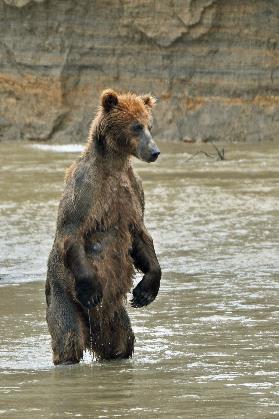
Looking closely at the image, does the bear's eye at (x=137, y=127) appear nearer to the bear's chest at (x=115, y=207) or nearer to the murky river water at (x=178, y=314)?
the bear's chest at (x=115, y=207)

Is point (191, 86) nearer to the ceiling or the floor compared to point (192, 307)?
nearer to the floor

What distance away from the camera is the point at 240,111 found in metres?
27.9

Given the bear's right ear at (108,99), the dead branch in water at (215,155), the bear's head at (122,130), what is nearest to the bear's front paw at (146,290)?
the bear's head at (122,130)

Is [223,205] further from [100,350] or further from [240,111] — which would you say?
[240,111]

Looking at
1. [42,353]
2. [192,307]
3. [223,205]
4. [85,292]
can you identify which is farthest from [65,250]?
[223,205]

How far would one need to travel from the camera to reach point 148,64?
28.6 m

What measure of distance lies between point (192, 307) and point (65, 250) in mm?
2108

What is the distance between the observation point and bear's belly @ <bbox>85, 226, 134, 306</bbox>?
7.58 meters

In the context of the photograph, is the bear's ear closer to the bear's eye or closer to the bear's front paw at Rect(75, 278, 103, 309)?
the bear's eye

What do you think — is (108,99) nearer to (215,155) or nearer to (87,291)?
(87,291)

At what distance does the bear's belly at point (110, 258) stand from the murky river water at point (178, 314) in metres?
0.40

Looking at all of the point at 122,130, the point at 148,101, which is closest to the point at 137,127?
the point at 122,130

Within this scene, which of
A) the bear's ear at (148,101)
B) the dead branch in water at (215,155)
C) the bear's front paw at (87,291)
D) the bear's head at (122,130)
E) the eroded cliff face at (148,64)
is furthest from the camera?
the eroded cliff face at (148,64)

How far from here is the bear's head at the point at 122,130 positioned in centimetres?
775
